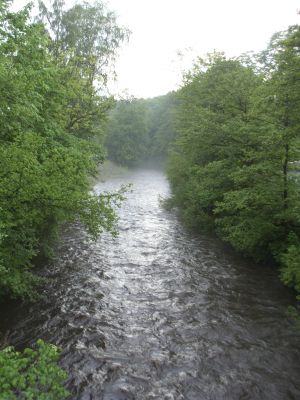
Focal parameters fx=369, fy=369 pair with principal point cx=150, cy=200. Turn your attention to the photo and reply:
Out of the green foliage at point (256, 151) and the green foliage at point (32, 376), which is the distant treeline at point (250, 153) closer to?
the green foliage at point (256, 151)

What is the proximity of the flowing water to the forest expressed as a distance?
3.22 feet

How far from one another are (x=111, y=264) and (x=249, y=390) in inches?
360

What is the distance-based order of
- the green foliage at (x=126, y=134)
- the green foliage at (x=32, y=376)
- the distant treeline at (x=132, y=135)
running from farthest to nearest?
the green foliage at (x=126, y=134) → the distant treeline at (x=132, y=135) → the green foliage at (x=32, y=376)

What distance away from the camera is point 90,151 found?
58.4 feet

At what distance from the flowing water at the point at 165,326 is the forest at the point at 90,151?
981mm

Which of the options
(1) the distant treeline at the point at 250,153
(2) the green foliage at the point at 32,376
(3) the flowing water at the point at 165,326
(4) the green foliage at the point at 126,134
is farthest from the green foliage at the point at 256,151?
(4) the green foliage at the point at 126,134

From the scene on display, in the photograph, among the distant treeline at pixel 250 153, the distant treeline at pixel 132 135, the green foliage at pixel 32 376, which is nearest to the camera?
the green foliage at pixel 32 376

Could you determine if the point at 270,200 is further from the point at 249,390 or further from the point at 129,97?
the point at 129,97

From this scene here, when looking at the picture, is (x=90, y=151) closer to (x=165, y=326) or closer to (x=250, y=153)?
(x=250, y=153)

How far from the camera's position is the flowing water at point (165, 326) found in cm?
851

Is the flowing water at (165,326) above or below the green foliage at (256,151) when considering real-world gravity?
below

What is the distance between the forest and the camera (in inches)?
357

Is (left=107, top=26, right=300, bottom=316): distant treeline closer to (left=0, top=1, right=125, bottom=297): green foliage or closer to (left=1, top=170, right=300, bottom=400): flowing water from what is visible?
(left=1, top=170, right=300, bottom=400): flowing water

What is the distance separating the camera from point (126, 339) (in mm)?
10289
